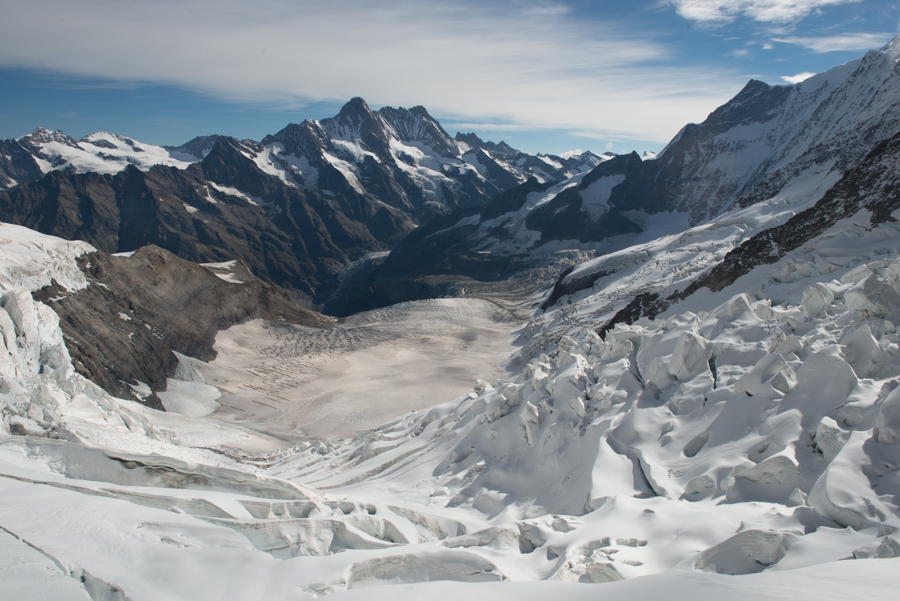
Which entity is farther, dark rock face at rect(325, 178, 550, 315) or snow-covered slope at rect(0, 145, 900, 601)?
dark rock face at rect(325, 178, 550, 315)

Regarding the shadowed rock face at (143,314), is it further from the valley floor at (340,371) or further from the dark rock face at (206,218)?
the dark rock face at (206,218)

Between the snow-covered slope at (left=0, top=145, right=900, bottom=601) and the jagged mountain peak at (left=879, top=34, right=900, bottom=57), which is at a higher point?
the jagged mountain peak at (left=879, top=34, right=900, bottom=57)

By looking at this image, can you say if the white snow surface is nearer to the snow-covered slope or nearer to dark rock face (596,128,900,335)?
the snow-covered slope

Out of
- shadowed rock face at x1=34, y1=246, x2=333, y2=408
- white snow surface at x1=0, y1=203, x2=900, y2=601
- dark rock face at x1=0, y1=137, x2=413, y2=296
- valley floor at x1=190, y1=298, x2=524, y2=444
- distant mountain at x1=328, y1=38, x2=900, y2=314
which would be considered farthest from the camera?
dark rock face at x1=0, y1=137, x2=413, y2=296

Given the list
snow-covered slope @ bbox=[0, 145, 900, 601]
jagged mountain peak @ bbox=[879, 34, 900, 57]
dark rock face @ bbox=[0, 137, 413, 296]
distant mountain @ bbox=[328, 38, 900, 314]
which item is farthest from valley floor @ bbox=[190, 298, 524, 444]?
dark rock face @ bbox=[0, 137, 413, 296]

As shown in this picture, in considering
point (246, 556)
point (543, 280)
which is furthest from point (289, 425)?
point (543, 280)

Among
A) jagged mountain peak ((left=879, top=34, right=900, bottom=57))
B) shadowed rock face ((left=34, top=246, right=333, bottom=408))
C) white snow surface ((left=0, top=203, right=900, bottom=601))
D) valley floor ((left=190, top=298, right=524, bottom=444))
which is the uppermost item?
jagged mountain peak ((left=879, top=34, right=900, bottom=57))

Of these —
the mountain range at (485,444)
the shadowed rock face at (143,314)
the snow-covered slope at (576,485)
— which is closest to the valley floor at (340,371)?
the mountain range at (485,444)
